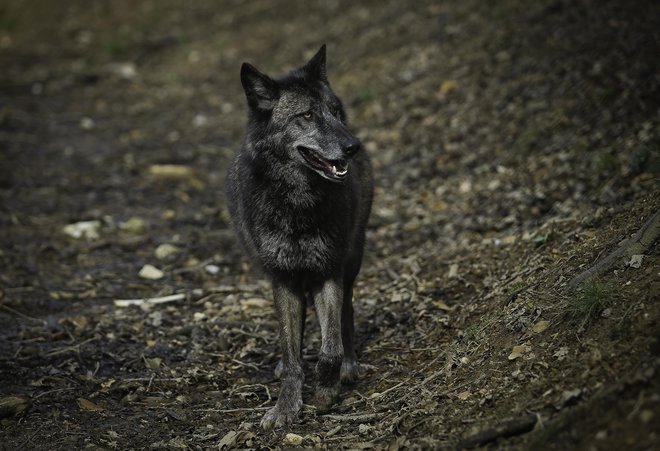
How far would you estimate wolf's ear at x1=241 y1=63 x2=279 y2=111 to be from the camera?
5211 millimetres

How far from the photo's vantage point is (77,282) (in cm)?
748

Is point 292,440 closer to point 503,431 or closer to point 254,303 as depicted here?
point 503,431

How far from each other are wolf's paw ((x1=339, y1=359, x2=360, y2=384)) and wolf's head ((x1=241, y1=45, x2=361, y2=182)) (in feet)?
5.09

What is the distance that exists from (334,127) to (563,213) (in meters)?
2.90

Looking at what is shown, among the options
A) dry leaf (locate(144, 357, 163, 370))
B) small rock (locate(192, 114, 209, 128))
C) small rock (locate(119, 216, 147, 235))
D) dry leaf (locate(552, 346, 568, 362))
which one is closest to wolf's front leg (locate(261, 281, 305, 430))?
dry leaf (locate(144, 357, 163, 370))

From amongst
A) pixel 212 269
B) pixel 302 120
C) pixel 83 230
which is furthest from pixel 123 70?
pixel 302 120

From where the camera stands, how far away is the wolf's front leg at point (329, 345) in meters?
5.04

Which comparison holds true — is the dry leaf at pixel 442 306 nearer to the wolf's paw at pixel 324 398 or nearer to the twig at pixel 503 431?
the wolf's paw at pixel 324 398

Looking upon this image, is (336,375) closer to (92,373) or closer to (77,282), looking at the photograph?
(92,373)

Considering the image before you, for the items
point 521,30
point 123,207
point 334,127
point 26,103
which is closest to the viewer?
point 334,127

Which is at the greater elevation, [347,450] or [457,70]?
[457,70]

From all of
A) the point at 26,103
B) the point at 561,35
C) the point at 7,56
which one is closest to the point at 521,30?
the point at 561,35

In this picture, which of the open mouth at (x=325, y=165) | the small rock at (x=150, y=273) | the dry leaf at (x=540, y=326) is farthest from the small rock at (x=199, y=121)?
the dry leaf at (x=540, y=326)

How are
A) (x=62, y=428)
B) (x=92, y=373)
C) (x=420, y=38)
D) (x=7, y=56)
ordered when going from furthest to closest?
(x=7, y=56) → (x=420, y=38) → (x=92, y=373) → (x=62, y=428)
